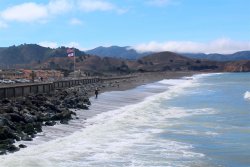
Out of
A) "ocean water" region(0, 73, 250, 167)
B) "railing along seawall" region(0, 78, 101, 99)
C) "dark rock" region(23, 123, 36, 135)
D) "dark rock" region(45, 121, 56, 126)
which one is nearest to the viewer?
"ocean water" region(0, 73, 250, 167)

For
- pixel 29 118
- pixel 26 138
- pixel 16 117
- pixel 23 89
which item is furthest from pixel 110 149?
pixel 23 89

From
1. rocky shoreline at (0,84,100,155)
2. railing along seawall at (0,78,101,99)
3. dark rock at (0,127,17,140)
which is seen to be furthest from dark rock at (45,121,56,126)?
railing along seawall at (0,78,101,99)

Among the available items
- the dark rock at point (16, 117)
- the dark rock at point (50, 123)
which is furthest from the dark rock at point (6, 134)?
the dark rock at point (50, 123)

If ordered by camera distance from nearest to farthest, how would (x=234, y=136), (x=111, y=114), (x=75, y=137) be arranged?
1. (x=75, y=137)
2. (x=234, y=136)
3. (x=111, y=114)

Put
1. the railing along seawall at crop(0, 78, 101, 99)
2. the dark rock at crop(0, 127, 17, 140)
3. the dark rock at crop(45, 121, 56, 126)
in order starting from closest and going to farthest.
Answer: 1. the dark rock at crop(0, 127, 17, 140)
2. the dark rock at crop(45, 121, 56, 126)
3. the railing along seawall at crop(0, 78, 101, 99)

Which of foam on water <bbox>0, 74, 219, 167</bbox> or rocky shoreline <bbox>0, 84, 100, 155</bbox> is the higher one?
rocky shoreline <bbox>0, 84, 100, 155</bbox>

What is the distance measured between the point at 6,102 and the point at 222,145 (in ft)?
41.1

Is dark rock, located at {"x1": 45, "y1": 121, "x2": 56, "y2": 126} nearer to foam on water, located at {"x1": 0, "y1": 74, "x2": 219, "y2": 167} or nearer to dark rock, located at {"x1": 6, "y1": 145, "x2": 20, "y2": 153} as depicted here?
foam on water, located at {"x1": 0, "y1": 74, "x2": 219, "y2": 167}

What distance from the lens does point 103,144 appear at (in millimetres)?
17297

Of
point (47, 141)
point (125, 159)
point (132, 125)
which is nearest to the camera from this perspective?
point (125, 159)

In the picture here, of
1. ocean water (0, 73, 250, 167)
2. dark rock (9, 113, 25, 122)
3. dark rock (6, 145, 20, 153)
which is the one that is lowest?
ocean water (0, 73, 250, 167)

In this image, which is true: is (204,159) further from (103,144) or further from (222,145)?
(103,144)

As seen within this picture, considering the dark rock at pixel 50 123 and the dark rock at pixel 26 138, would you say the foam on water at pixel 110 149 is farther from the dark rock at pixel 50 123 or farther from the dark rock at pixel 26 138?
the dark rock at pixel 50 123

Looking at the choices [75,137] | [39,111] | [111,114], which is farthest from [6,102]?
[75,137]
